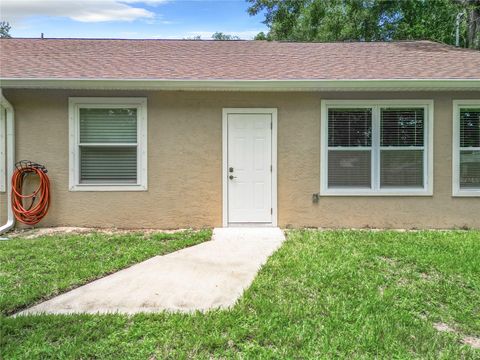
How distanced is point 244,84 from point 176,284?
148 inches

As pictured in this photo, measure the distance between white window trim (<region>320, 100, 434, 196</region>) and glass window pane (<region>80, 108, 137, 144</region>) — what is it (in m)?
3.51

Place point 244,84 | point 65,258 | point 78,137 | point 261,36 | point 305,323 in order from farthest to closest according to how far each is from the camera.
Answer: point 261,36, point 78,137, point 244,84, point 65,258, point 305,323

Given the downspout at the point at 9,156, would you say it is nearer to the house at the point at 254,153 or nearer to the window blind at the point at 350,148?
the house at the point at 254,153

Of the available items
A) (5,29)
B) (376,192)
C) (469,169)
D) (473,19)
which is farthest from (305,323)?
(5,29)

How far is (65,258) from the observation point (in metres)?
4.79

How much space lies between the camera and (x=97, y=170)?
6.77m

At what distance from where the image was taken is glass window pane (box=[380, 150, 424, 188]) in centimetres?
680

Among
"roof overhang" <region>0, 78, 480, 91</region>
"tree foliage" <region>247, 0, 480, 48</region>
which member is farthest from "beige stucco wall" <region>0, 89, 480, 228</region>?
"tree foliage" <region>247, 0, 480, 48</region>

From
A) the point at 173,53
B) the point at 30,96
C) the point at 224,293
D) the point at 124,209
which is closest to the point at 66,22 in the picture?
the point at 173,53

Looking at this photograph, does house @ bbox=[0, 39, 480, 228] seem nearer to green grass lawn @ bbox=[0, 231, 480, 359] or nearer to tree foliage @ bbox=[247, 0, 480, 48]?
green grass lawn @ bbox=[0, 231, 480, 359]

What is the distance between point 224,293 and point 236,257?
4.18 ft

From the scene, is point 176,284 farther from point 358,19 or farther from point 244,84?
point 358,19

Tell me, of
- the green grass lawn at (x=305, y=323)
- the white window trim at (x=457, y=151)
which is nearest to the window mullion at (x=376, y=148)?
the white window trim at (x=457, y=151)

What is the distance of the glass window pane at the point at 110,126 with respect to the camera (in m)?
6.72
